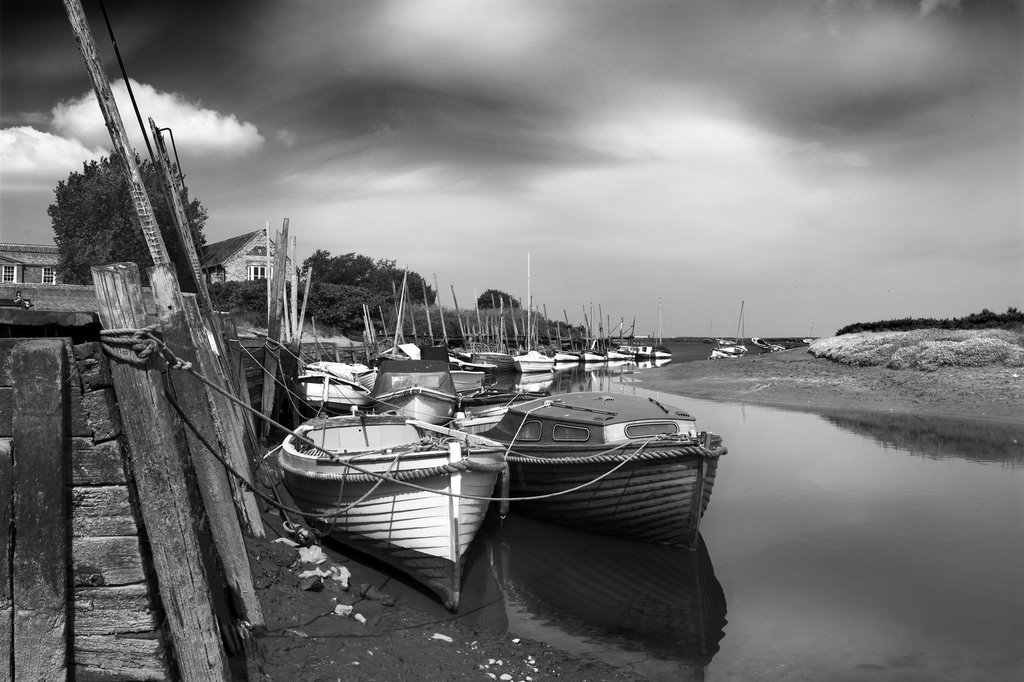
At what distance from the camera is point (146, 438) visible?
447cm

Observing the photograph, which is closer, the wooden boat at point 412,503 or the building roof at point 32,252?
the wooden boat at point 412,503

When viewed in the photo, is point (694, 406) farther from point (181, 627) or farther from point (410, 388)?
point (181, 627)

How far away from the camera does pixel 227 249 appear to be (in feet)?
205

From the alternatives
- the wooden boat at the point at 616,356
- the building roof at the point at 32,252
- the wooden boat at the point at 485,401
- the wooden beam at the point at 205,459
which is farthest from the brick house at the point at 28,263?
the wooden beam at the point at 205,459

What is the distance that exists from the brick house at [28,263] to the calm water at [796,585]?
54.1m

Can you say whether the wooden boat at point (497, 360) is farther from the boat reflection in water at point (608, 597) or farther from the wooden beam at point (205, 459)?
the wooden beam at point (205, 459)

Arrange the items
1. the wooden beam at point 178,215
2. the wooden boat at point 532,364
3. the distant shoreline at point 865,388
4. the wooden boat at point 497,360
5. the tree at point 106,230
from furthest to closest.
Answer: the wooden boat at point 532,364
the wooden boat at point 497,360
the tree at point 106,230
the distant shoreline at point 865,388
the wooden beam at point 178,215

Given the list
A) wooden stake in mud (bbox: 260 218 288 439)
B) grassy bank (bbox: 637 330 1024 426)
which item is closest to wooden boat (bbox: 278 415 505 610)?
wooden stake in mud (bbox: 260 218 288 439)

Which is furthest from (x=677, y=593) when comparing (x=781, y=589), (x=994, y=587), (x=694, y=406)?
(x=694, y=406)

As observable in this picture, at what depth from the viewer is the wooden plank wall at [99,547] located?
430cm

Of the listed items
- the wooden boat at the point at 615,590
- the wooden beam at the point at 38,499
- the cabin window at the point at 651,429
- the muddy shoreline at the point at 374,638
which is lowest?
the wooden boat at the point at 615,590

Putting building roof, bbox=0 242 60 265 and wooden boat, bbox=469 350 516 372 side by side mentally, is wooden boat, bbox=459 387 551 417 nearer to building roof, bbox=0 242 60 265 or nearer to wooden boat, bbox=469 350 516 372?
wooden boat, bbox=469 350 516 372

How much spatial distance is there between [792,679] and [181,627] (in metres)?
6.33

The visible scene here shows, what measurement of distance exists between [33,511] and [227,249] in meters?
63.0
